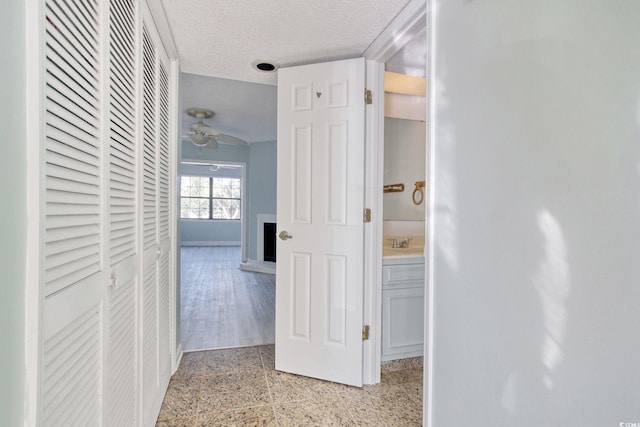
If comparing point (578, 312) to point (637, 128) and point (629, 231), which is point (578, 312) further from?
point (637, 128)

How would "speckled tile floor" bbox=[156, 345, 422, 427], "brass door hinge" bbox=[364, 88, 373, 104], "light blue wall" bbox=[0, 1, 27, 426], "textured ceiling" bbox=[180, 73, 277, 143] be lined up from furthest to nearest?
"textured ceiling" bbox=[180, 73, 277, 143]
"brass door hinge" bbox=[364, 88, 373, 104]
"speckled tile floor" bbox=[156, 345, 422, 427]
"light blue wall" bbox=[0, 1, 27, 426]

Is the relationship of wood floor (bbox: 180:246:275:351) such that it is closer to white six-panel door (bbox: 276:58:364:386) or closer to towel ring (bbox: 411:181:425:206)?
white six-panel door (bbox: 276:58:364:386)

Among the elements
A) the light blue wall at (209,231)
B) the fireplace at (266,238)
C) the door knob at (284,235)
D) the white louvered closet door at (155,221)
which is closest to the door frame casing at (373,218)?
the door knob at (284,235)

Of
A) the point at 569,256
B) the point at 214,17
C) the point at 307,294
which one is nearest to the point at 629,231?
the point at 569,256

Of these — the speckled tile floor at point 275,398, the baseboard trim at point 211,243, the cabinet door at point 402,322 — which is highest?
the cabinet door at point 402,322

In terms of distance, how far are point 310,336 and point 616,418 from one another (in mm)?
1747

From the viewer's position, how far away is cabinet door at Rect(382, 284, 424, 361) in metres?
2.36

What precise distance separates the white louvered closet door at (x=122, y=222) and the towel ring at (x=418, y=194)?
2.24 metres

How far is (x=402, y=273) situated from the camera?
2.37m

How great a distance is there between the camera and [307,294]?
2299 millimetres

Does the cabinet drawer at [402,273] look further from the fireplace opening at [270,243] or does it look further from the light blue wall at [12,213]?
the fireplace opening at [270,243]

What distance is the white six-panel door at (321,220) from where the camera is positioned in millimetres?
2182

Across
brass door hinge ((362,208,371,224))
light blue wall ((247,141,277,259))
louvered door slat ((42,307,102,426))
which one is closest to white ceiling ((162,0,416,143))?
brass door hinge ((362,208,371,224))

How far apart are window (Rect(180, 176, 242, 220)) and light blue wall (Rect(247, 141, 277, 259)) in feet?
11.8
